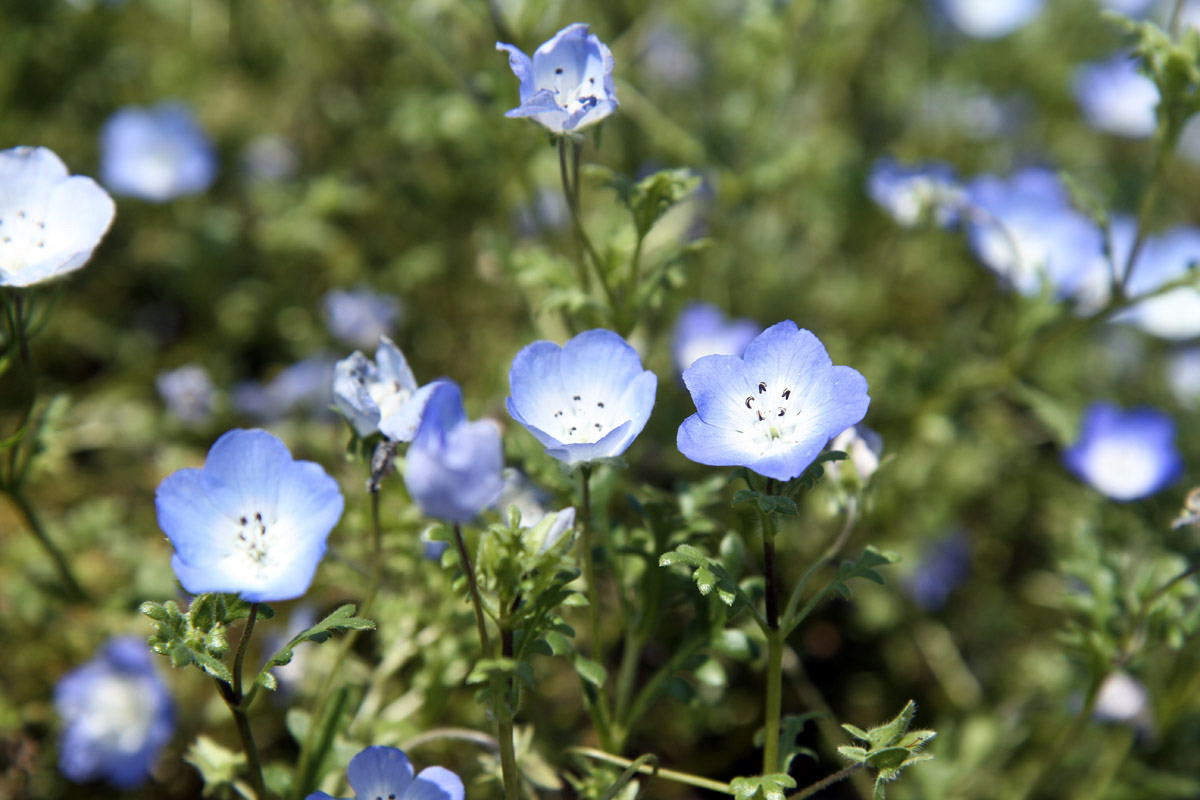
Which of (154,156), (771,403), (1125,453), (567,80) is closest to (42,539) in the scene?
(567,80)

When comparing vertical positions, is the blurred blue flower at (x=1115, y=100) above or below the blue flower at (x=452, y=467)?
below

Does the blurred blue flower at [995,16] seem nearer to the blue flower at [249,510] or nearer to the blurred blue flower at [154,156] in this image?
the blurred blue flower at [154,156]

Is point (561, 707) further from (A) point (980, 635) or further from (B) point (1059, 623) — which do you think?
(B) point (1059, 623)

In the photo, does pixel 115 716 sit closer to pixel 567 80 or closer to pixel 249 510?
pixel 249 510

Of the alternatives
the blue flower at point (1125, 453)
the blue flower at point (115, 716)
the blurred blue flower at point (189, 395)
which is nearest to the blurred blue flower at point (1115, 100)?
the blue flower at point (1125, 453)

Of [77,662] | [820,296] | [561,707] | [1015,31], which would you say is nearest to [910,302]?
[820,296]
